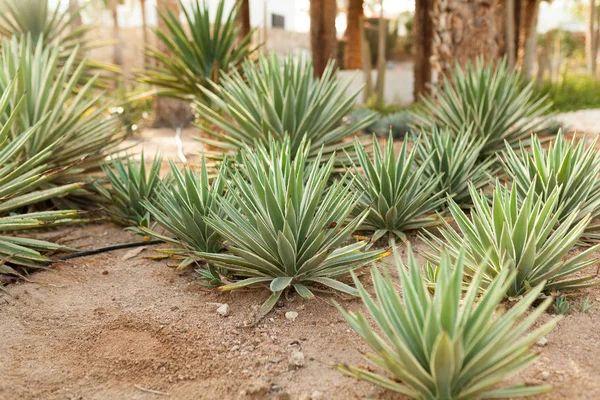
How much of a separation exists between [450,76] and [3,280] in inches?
214

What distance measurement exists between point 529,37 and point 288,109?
1034cm

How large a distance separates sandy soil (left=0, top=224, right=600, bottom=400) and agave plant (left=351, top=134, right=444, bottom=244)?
1.76 feet

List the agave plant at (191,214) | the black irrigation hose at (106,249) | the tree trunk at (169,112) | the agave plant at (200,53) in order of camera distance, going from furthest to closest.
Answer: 1. the tree trunk at (169,112)
2. the agave plant at (200,53)
3. the black irrigation hose at (106,249)
4. the agave plant at (191,214)

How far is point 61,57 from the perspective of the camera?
6.61 m

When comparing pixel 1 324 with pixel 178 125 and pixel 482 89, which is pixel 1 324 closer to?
pixel 482 89

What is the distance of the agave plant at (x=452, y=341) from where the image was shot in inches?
76.8

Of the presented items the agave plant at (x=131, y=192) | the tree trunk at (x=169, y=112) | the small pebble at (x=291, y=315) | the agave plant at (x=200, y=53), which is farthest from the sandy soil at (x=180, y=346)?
the tree trunk at (x=169, y=112)

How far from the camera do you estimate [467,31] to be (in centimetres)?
716

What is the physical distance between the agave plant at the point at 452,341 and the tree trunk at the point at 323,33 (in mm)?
7650

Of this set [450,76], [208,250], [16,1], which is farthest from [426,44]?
[208,250]

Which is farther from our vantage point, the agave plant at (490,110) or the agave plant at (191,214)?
the agave plant at (490,110)

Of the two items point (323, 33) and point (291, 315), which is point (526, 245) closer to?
point (291, 315)

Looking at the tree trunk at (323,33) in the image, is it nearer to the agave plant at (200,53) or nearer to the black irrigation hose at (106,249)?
the agave plant at (200,53)

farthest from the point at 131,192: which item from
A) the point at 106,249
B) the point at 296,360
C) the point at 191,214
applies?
the point at 296,360
